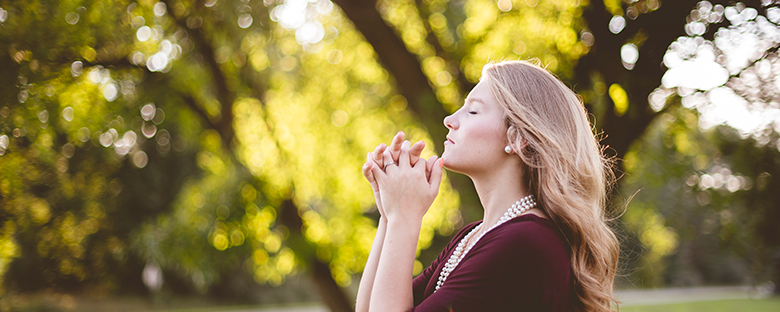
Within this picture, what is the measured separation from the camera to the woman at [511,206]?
1.31 metres

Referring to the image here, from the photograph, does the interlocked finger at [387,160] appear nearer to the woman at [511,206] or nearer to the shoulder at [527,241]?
the woman at [511,206]

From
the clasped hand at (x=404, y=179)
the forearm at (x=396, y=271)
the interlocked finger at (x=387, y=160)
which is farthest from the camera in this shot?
the interlocked finger at (x=387, y=160)

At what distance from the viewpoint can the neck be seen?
1.61m

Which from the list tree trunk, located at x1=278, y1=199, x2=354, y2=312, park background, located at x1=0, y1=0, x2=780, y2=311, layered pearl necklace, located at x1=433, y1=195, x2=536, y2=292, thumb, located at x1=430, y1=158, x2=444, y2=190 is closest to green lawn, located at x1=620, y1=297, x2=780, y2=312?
park background, located at x1=0, y1=0, x2=780, y2=311

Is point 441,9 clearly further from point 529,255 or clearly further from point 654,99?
point 529,255

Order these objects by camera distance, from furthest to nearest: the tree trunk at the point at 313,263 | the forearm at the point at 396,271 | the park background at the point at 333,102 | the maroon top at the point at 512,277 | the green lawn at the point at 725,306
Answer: the green lawn at the point at 725,306 → the tree trunk at the point at 313,263 → the park background at the point at 333,102 → the forearm at the point at 396,271 → the maroon top at the point at 512,277

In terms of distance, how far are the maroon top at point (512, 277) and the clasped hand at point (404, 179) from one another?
245 mm

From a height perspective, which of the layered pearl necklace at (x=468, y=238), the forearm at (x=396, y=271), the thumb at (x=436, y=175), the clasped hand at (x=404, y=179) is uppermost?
the clasped hand at (x=404, y=179)

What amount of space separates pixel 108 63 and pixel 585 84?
4.58 metres

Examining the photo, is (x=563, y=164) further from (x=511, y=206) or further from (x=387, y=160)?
(x=387, y=160)

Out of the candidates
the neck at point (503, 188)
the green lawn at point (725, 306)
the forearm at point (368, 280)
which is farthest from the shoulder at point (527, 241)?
the green lawn at point (725, 306)

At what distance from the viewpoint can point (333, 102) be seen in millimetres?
7902

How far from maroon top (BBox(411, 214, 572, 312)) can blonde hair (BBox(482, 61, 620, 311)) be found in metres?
0.14

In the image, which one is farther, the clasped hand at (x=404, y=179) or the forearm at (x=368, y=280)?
the forearm at (x=368, y=280)
